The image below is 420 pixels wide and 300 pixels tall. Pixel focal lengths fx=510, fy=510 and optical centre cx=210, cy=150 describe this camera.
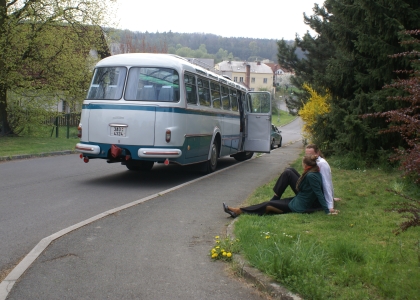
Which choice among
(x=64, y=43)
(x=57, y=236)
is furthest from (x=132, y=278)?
(x=64, y=43)

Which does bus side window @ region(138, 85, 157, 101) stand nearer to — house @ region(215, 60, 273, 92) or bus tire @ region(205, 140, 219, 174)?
bus tire @ region(205, 140, 219, 174)

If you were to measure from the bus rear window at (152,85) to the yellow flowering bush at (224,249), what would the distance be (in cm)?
630

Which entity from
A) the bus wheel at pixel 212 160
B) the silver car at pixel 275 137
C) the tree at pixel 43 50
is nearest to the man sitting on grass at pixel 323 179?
the bus wheel at pixel 212 160

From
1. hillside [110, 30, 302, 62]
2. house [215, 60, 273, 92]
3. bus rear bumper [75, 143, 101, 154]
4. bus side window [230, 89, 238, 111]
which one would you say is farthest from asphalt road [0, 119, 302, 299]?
house [215, 60, 273, 92]

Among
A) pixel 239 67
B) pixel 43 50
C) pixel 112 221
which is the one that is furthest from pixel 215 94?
pixel 239 67

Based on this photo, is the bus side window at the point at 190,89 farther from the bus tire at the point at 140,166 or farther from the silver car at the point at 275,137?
the silver car at the point at 275,137

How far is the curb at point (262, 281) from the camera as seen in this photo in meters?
4.77

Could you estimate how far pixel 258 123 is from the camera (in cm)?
2030

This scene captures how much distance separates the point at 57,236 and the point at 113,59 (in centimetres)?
678

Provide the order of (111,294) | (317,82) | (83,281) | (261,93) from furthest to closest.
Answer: (261,93)
(317,82)
(83,281)
(111,294)

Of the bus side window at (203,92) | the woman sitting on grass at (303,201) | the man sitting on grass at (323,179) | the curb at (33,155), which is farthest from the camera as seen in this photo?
the curb at (33,155)

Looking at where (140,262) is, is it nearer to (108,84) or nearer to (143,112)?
(143,112)

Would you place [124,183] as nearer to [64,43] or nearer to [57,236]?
[57,236]

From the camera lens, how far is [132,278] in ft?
17.6
